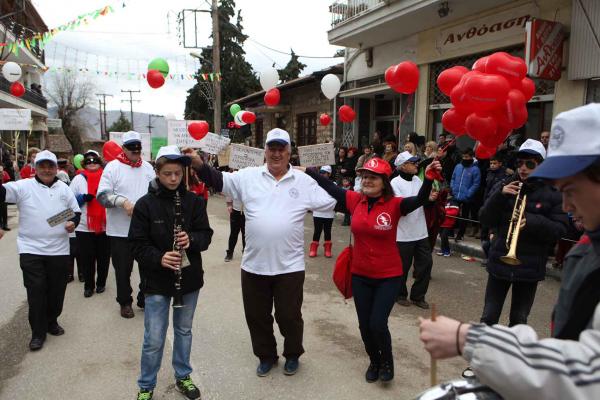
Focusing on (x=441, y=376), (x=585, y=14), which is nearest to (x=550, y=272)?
(x=441, y=376)

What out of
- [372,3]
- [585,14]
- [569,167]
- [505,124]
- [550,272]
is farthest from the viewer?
[372,3]

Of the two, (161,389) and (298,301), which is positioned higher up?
(298,301)

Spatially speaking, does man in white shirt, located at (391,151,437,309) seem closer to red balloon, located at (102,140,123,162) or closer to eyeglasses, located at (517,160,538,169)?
eyeglasses, located at (517,160,538,169)

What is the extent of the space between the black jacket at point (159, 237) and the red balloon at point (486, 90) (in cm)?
277

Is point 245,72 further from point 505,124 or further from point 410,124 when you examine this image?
point 505,124

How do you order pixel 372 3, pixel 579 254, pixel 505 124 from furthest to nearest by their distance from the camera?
pixel 372 3
pixel 505 124
pixel 579 254

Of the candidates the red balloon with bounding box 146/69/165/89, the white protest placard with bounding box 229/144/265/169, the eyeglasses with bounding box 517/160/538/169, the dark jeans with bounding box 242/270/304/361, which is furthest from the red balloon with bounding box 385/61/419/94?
the red balloon with bounding box 146/69/165/89

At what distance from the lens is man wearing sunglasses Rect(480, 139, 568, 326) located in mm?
3469

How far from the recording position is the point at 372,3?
12.5 metres

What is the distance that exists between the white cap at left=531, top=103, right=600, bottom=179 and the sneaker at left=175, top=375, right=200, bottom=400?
307cm

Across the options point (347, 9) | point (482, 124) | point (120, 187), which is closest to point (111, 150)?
point (120, 187)

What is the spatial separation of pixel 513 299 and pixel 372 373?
4.45ft

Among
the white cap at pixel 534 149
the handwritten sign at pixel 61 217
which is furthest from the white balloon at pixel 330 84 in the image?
the white cap at pixel 534 149

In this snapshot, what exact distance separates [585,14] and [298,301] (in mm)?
7669
